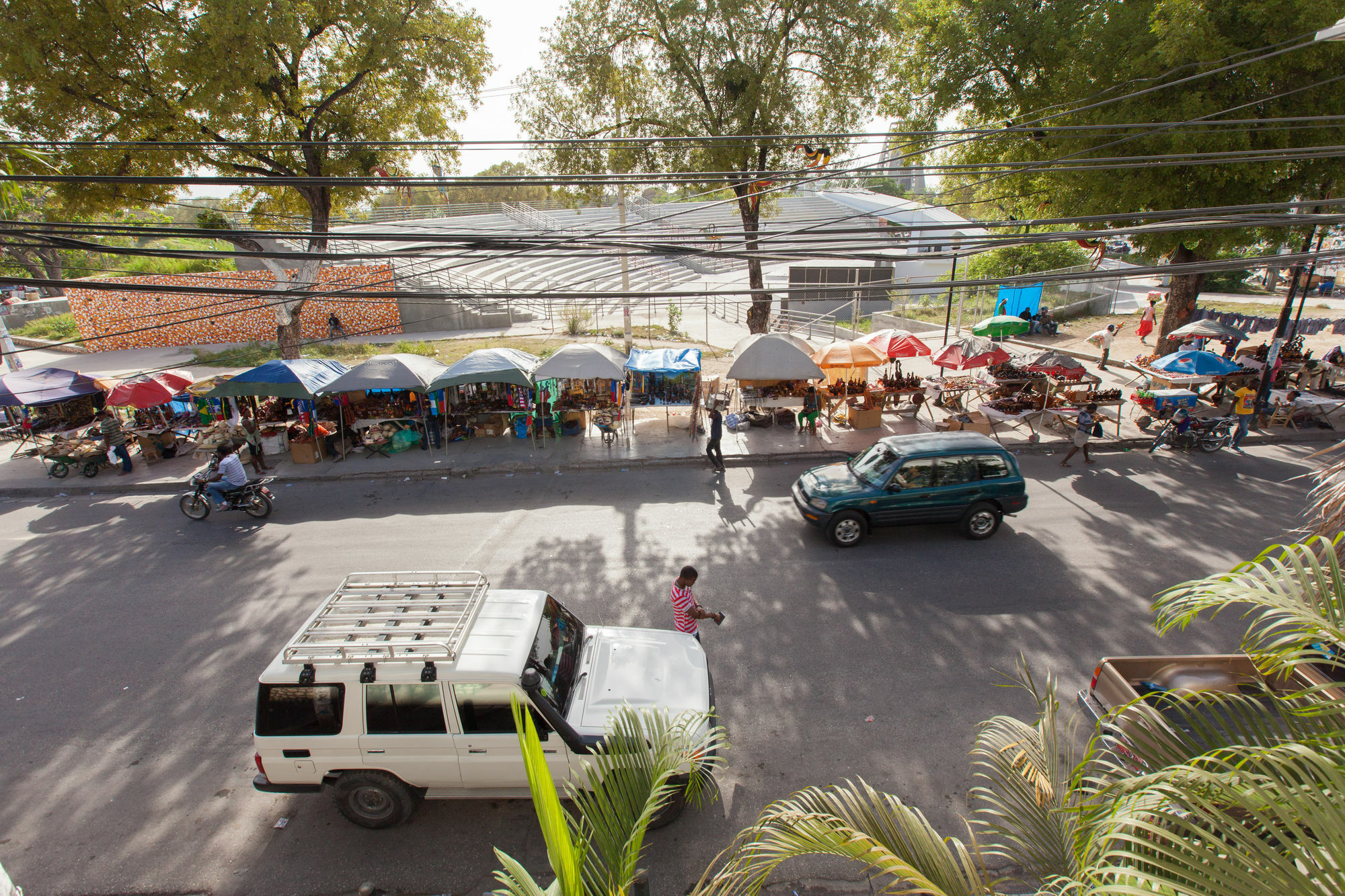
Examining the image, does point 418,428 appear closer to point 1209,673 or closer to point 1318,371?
point 1209,673

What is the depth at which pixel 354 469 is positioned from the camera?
45.9ft

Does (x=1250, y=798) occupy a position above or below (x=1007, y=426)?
above

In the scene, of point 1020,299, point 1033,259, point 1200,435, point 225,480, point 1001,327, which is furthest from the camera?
point 1033,259

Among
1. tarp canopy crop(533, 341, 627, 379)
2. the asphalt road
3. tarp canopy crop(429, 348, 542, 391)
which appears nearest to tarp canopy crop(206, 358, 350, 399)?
the asphalt road

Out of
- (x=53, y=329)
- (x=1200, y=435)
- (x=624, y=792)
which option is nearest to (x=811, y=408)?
(x=1200, y=435)

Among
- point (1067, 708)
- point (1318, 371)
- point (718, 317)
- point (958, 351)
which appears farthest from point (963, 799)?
point (718, 317)

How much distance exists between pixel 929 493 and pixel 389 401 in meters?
12.6

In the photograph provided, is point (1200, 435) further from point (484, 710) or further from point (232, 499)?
point (232, 499)

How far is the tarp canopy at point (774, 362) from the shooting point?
48.5ft

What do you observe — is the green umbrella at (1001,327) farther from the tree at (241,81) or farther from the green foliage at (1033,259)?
the green foliage at (1033,259)

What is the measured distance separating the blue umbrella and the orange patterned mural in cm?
2654

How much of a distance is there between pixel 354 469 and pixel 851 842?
13761 mm

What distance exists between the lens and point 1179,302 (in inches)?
750

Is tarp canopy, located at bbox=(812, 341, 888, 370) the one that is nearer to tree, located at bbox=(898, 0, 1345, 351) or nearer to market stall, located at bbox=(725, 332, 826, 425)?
market stall, located at bbox=(725, 332, 826, 425)
